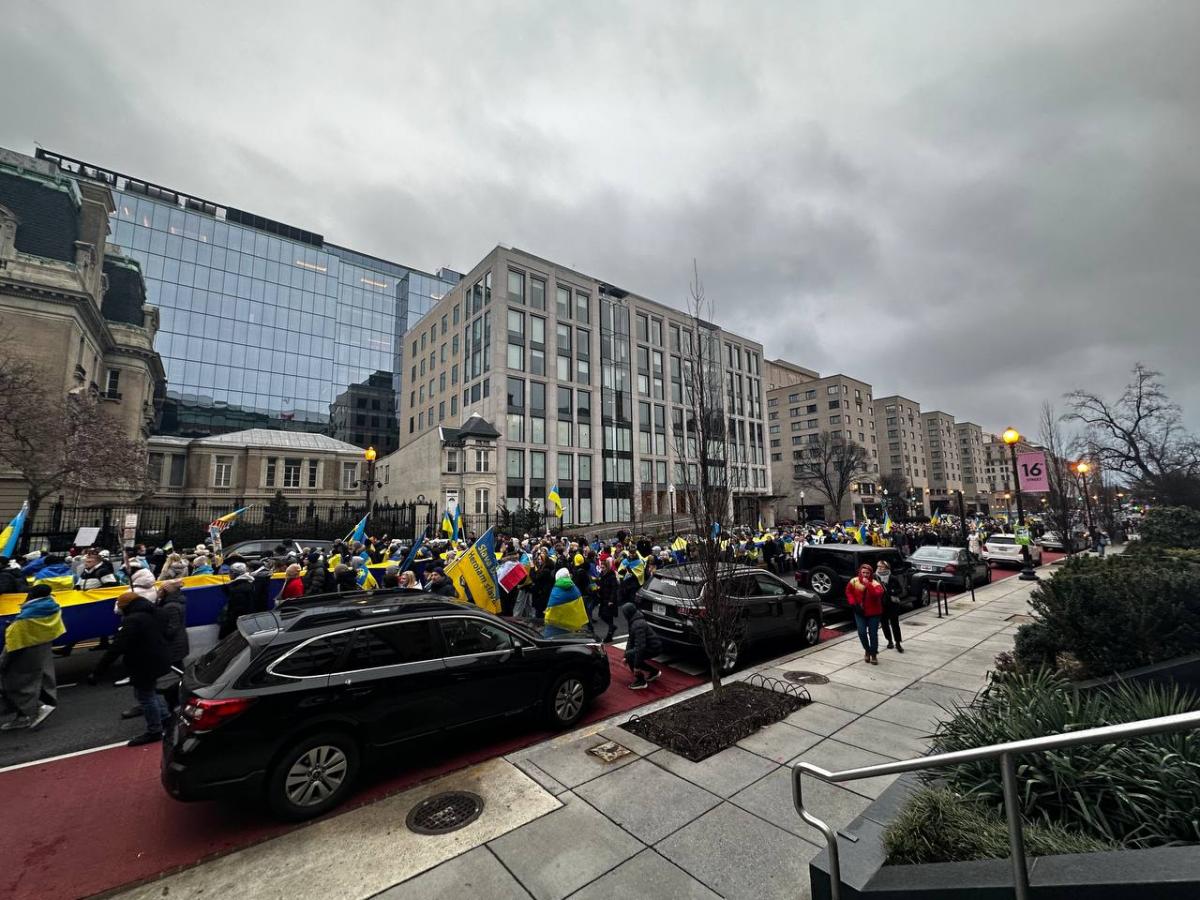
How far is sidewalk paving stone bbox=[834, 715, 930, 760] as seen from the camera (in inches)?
230

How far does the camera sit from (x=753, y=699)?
24.1 feet

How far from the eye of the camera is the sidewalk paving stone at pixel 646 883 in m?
3.72

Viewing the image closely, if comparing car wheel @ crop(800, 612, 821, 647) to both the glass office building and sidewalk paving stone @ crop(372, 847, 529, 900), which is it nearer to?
sidewalk paving stone @ crop(372, 847, 529, 900)

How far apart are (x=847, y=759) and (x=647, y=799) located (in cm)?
242

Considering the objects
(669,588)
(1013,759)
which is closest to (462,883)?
(1013,759)

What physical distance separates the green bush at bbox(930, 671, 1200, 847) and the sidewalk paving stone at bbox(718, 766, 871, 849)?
105cm

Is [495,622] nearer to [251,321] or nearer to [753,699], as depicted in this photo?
[753,699]

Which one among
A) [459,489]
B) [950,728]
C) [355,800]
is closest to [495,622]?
[355,800]

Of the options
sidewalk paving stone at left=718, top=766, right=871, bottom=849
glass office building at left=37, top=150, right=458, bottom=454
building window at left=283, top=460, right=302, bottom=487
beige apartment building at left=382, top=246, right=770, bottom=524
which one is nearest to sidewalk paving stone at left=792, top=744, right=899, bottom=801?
sidewalk paving stone at left=718, top=766, right=871, bottom=849

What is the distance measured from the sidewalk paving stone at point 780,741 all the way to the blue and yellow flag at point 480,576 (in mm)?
5963

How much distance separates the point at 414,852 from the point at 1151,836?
16.7 ft

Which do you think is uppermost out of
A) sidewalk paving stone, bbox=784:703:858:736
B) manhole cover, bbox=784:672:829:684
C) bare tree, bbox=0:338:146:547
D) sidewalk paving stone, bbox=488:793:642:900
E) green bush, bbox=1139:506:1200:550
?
bare tree, bbox=0:338:146:547

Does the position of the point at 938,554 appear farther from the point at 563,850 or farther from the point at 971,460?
the point at 971,460

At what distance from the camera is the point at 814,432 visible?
92.1m
